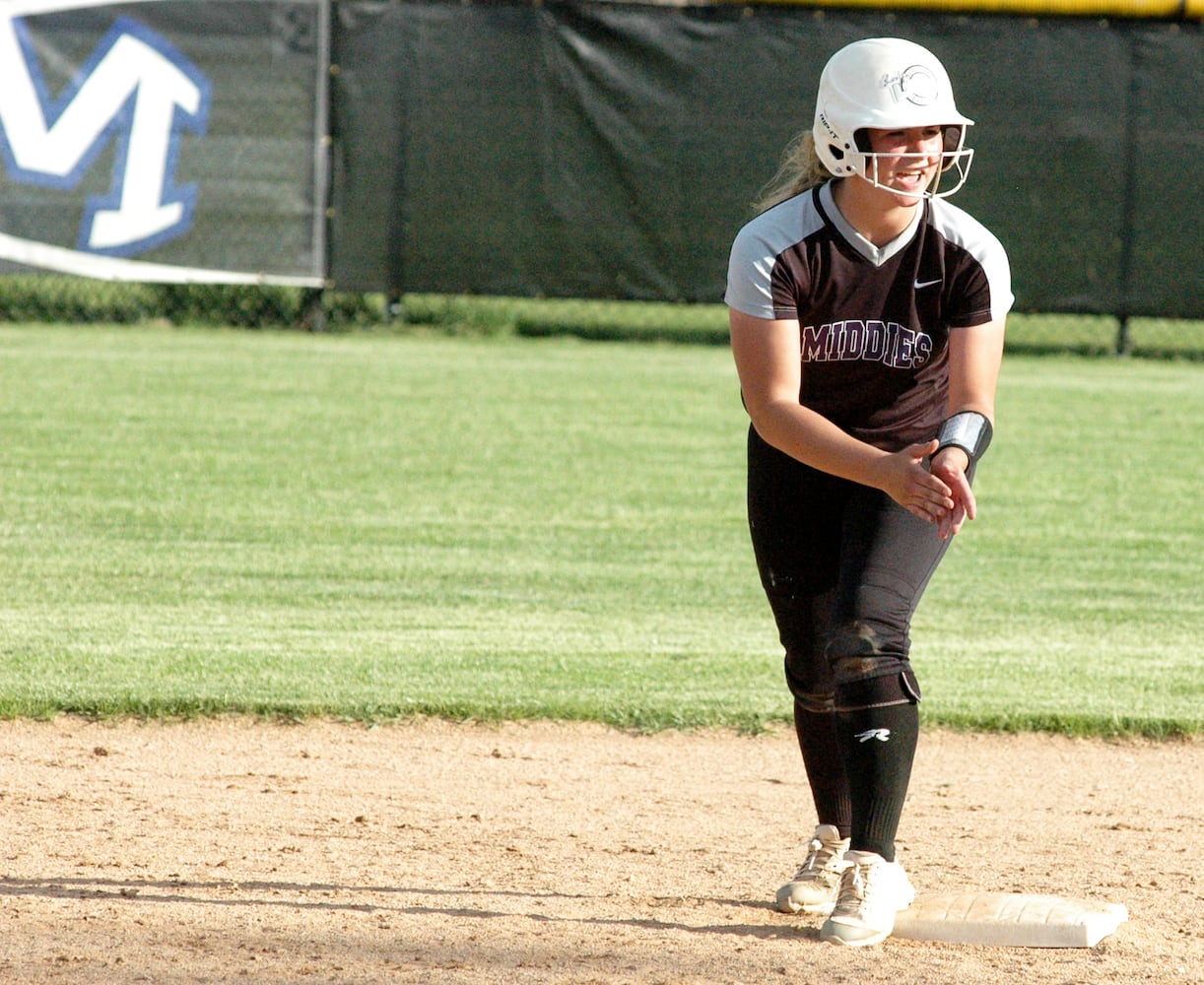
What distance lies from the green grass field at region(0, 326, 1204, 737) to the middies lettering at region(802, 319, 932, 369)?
7.27ft

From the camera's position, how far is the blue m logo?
12547mm

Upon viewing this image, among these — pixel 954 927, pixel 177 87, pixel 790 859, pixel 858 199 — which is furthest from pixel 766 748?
pixel 177 87

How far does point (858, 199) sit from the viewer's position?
343cm

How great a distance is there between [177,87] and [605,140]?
3117mm

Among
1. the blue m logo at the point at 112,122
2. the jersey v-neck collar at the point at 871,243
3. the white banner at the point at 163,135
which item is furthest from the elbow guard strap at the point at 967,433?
the blue m logo at the point at 112,122

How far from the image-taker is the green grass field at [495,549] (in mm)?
5730

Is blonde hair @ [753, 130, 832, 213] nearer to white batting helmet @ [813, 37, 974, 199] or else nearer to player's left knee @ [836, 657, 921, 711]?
white batting helmet @ [813, 37, 974, 199]

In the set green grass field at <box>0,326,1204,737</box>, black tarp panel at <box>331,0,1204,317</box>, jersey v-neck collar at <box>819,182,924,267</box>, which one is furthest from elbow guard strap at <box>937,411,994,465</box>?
black tarp panel at <box>331,0,1204,317</box>

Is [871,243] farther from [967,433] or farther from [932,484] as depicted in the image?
[932,484]

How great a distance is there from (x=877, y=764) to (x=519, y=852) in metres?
1.09

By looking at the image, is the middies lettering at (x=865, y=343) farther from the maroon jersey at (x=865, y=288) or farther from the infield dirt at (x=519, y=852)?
the infield dirt at (x=519, y=852)

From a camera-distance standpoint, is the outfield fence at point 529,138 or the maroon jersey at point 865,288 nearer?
the maroon jersey at point 865,288

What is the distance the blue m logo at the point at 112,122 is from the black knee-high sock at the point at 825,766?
10000 mm

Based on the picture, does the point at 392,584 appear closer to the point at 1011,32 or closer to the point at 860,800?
the point at 860,800
